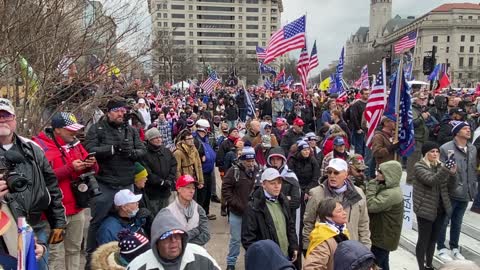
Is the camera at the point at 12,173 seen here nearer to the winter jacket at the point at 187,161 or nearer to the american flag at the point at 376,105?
the winter jacket at the point at 187,161

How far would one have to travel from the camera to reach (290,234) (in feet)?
15.0

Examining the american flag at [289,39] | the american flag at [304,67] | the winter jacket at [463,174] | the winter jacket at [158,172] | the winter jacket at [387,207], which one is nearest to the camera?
the winter jacket at [387,207]

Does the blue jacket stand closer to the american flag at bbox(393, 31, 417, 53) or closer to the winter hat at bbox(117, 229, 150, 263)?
the winter hat at bbox(117, 229, 150, 263)

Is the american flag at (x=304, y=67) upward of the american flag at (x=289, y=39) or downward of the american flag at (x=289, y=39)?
downward

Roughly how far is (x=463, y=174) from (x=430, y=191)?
0.88 meters

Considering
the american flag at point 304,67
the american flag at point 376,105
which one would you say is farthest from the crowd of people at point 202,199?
the american flag at point 304,67

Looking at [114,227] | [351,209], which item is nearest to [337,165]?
[351,209]

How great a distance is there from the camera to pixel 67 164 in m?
4.12

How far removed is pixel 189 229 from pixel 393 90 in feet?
14.3

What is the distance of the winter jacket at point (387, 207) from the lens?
457cm

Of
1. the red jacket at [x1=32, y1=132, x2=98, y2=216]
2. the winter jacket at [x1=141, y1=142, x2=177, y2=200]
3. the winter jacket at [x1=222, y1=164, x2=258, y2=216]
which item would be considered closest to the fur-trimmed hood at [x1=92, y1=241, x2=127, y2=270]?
the red jacket at [x1=32, y1=132, x2=98, y2=216]

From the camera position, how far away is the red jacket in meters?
4.10

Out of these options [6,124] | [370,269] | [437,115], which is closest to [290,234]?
[370,269]

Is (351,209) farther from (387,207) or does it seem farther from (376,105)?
(376,105)
